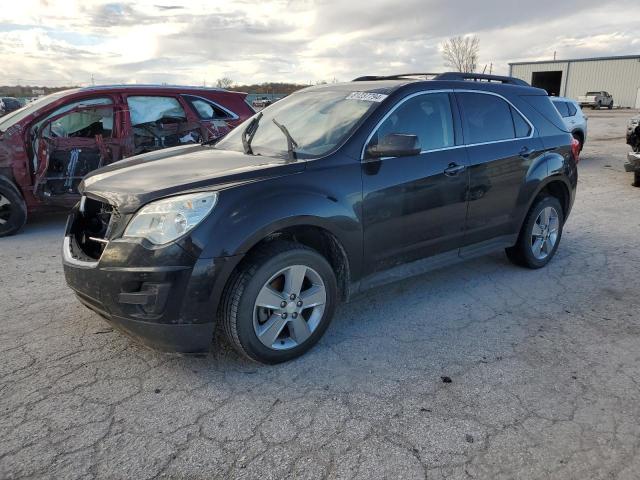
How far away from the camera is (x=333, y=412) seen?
2785 millimetres

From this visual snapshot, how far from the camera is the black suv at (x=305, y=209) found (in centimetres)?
288

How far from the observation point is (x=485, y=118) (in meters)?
4.43

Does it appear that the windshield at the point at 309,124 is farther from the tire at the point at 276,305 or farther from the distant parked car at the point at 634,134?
the distant parked car at the point at 634,134

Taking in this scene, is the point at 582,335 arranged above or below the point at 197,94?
below

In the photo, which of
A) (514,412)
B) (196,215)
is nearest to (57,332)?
(196,215)

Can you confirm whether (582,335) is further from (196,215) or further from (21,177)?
(21,177)

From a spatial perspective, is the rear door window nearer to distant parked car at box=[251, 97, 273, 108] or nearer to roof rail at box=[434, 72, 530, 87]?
distant parked car at box=[251, 97, 273, 108]

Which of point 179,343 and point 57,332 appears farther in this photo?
point 57,332

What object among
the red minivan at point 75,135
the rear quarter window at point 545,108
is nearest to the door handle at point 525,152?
the rear quarter window at point 545,108

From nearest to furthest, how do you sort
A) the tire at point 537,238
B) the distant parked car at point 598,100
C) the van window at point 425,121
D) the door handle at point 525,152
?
the van window at point 425,121, the door handle at point 525,152, the tire at point 537,238, the distant parked car at point 598,100

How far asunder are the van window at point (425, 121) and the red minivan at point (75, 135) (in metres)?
2.83

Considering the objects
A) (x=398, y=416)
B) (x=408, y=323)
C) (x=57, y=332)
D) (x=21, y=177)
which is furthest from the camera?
(x=21, y=177)

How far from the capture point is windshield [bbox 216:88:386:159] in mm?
3615

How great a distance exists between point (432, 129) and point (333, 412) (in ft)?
7.70
